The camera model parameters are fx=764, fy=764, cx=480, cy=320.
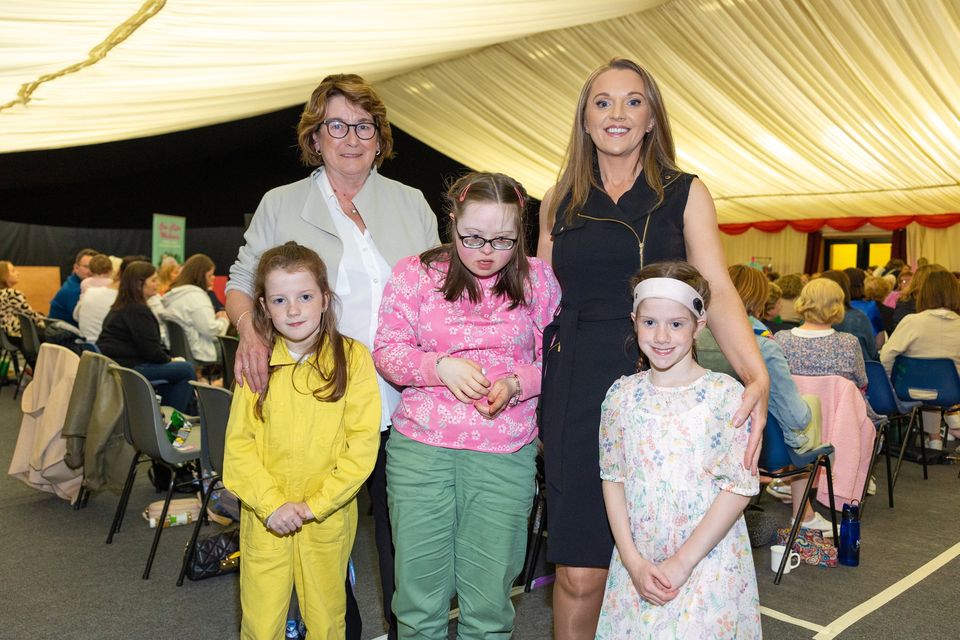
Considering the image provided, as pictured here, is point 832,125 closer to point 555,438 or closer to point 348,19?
point 348,19

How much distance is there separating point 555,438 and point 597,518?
0.73 ft

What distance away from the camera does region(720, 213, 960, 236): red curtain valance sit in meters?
12.9

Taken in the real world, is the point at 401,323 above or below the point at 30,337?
above

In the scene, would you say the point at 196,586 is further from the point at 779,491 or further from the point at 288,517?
the point at 779,491

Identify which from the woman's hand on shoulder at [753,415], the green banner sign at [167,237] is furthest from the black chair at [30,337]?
the woman's hand on shoulder at [753,415]

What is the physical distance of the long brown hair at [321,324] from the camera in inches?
79.5

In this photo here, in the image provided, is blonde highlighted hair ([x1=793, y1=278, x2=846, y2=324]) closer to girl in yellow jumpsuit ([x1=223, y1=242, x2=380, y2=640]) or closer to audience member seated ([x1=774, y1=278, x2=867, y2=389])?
audience member seated ([x1=774, y1=278, x2=867, y2=389])

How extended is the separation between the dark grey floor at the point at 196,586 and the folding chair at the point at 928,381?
842 millimetres

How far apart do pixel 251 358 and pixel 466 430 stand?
61cm

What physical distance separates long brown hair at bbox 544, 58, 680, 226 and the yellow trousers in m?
1.08

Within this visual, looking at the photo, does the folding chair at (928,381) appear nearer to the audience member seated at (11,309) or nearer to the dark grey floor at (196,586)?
the dark grey floor at (196,586)

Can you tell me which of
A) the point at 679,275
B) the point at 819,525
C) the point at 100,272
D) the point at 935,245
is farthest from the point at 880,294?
the point at 935,245

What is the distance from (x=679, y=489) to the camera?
175cm

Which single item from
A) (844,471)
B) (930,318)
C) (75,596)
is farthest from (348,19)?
(930,318)
